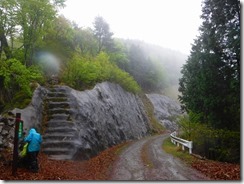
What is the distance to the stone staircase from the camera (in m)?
10.0

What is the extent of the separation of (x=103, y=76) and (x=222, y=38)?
35.3 feet

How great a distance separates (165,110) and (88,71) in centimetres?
2130

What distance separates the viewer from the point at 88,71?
17.2 metres

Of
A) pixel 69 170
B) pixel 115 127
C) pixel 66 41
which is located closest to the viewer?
pixel 69 170

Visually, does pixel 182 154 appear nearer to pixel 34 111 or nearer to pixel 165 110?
pixel 34 111

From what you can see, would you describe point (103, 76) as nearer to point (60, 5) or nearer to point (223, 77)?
point (60, 5)

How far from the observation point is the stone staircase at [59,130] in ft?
32.9

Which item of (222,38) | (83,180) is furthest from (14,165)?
(222,38)

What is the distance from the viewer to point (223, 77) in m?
10.7

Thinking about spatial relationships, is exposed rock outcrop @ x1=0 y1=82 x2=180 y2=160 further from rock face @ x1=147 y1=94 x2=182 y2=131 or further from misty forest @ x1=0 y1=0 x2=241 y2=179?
rock face @ x1=147 y1=94 x2=182 y2=131

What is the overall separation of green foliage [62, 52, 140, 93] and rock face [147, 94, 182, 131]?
13537 millimetres

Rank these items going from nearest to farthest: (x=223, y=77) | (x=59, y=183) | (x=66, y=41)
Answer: (x=59, y=183) → (x=223, y=77) → (x=66, y=41)

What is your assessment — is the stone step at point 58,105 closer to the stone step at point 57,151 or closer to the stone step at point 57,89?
the stone step at point 57,89

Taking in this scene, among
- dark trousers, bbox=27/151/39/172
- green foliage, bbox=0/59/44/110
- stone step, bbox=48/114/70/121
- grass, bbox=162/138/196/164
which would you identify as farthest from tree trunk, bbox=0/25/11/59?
grass, bbox=162/138/196/164
